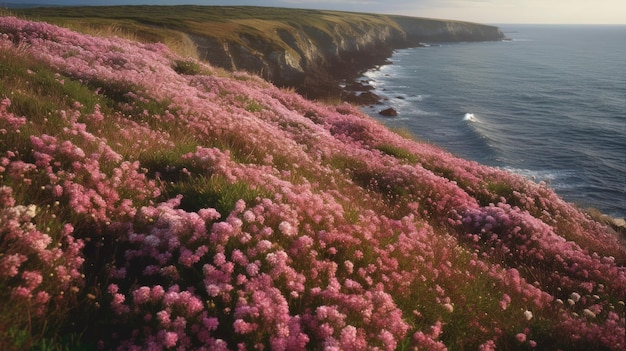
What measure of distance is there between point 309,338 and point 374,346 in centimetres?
62

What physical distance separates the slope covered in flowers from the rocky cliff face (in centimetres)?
2190

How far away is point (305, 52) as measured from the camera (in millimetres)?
77188

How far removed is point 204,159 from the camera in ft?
23.5

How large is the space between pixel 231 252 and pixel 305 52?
76.0 m

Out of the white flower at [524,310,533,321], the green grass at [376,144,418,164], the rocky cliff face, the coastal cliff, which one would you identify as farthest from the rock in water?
the white flower at [524,310,533,321]

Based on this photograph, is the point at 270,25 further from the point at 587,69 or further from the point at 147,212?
the point at 147,212

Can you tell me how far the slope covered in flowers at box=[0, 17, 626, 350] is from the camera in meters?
3.88

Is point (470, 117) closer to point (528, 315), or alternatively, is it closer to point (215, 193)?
point (528, 315)

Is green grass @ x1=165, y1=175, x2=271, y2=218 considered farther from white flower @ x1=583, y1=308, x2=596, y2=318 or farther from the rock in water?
the rock in water

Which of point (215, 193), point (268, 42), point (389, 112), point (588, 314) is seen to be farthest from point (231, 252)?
point (268, 42)

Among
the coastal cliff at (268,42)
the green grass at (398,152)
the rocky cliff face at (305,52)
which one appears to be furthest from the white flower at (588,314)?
the rocky cliff face at (305,52)

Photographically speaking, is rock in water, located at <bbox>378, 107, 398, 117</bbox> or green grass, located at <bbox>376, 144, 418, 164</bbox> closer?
green grass, located at <bbox>376, 144, 418, 164</bbox>

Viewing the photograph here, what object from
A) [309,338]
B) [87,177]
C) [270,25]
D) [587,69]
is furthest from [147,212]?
[587,69]

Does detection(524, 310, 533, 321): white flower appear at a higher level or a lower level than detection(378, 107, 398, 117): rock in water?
higher
